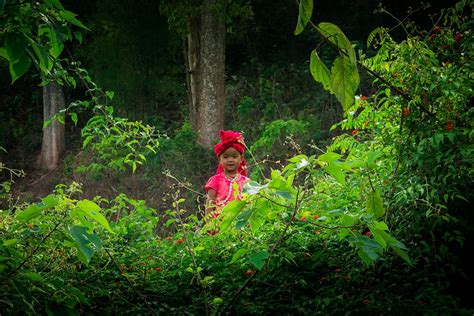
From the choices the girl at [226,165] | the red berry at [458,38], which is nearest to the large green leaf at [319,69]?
the red berry at [458,38]

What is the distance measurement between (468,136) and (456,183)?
34 centimetres

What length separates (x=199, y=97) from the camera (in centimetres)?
1295

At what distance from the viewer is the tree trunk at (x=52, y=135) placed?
16.2 metres

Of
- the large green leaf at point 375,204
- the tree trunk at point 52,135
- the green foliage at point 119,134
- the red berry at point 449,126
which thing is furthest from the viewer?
the tree trunk at point 52,135

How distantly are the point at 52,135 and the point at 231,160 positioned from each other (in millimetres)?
11217

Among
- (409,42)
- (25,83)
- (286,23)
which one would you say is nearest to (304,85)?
(286,23)

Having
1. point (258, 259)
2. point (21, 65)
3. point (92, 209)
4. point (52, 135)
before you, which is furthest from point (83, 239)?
point (52, 135)

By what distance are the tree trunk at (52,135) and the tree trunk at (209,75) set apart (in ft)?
15.8

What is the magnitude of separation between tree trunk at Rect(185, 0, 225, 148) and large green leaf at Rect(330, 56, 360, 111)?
1129 cm

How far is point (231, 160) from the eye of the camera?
639cm

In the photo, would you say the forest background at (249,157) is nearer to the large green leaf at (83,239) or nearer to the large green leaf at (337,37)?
the large green leaf at (83,239)

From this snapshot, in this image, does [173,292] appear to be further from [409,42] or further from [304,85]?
[304,85]

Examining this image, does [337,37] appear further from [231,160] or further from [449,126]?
[231,160]

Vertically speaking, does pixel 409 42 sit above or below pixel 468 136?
above
